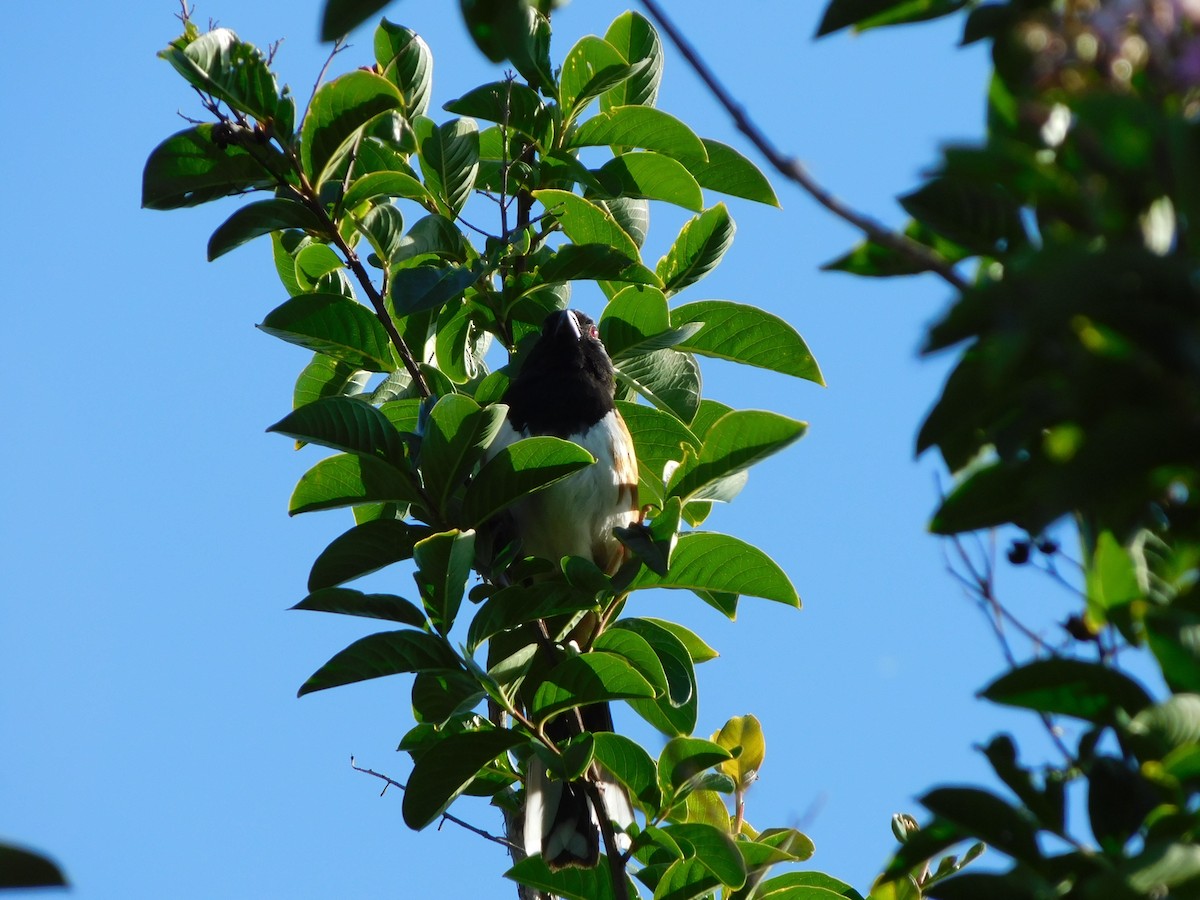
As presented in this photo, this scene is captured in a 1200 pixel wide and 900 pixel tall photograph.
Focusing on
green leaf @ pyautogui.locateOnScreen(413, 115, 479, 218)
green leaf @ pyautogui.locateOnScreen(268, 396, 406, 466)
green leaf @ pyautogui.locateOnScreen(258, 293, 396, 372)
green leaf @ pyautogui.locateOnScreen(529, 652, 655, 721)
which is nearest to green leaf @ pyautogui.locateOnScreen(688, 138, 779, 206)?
green leaf @ pyautogui.locateOnScreen(413, 115, 479, 218)

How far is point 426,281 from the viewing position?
2160 millimetres

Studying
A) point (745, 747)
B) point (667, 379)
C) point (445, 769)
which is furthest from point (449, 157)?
point (745, 747)

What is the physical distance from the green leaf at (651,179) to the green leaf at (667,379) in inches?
12.2

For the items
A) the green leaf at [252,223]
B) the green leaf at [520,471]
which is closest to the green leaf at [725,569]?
the green leaf at [520,471]

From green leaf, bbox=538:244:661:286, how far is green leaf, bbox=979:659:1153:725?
1.30m

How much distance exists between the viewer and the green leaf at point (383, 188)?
7.30 ft

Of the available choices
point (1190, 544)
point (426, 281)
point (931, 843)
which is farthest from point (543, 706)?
point (1190, 544)

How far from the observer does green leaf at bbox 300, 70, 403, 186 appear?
2.03 m

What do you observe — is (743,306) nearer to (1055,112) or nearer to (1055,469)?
(1055,112)

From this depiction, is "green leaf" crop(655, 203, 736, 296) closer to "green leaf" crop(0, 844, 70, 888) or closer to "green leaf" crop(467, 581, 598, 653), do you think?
"green leaf" crop(467, 581, 598, 653)

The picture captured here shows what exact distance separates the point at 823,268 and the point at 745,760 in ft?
4.86

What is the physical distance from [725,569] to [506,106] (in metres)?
0.99

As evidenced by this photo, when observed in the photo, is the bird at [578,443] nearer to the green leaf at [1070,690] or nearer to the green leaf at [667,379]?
the green leaf at [667,379]

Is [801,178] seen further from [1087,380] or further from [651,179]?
[651,179]
